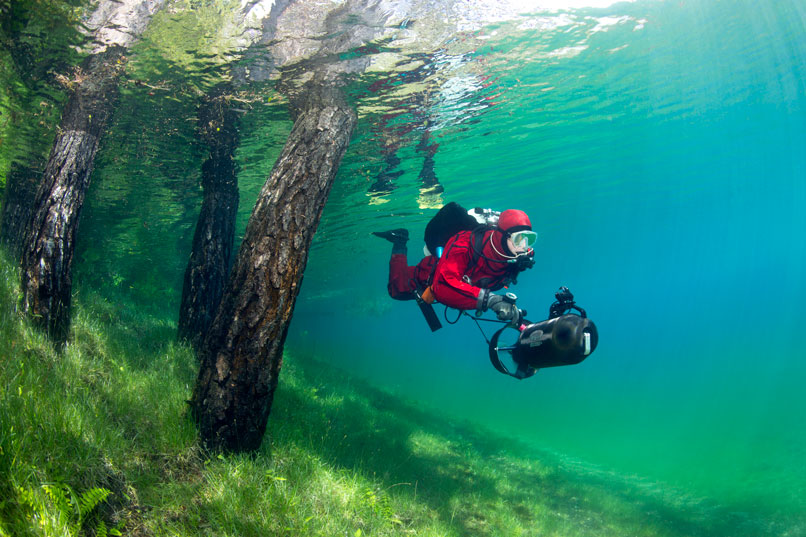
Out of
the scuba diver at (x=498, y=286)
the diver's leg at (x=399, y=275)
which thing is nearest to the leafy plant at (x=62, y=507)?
the scuba diver at (x=498, y=286)

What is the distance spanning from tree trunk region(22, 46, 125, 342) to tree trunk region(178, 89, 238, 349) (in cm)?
174

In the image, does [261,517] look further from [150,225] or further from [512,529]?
[150,225]

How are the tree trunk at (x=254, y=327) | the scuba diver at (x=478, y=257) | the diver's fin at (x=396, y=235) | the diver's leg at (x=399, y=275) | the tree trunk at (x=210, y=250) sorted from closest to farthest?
the tree trunk at (x=254, y=327) < the scuba diver at (x=478, y=257) < the tree trunk at (x=210, y=250) < the diver's leg at (x=399, y=275) < the diver's fin at (x=396, y=235)

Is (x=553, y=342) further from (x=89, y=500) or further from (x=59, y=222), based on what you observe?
(x=59, y=222)

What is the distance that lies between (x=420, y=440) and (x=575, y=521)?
3.09m

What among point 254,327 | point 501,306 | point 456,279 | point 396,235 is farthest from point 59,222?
point 501,306

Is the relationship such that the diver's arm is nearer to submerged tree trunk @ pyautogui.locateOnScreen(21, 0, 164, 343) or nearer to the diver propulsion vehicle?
the diver propulsion vehicle

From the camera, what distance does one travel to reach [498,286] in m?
5.21

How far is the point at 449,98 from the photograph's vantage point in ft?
29.0

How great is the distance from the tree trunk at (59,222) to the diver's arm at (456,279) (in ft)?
15.1

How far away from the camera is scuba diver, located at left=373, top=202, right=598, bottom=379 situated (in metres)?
3.53

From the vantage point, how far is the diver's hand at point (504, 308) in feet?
13.6

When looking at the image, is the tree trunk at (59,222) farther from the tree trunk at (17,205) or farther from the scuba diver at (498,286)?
the scuba diver at (498,286)

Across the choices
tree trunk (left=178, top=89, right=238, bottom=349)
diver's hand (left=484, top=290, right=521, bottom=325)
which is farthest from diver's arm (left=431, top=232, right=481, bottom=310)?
tree trunk (left=178, top=89, right=238, bottom=349)
